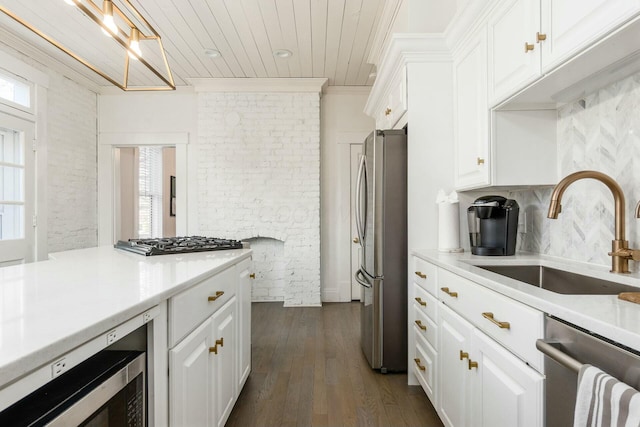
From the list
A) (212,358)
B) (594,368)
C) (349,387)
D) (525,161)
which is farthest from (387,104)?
(594,368)

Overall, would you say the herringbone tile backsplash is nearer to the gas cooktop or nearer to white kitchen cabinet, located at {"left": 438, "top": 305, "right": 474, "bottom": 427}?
white kitchen cabinet, located at {"left": 438, "top": 305, "right": 474, "bottom": 427}

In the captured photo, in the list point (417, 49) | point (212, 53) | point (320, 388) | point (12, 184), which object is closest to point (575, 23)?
point (417, 49)

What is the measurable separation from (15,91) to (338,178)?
11.5ft

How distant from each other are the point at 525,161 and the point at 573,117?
28cm

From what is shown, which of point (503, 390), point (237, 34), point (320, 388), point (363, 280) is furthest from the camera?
point (237, 34)

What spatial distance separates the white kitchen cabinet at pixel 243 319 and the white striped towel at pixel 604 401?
1667 mm

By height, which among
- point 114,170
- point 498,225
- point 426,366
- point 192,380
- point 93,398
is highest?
point 114,170

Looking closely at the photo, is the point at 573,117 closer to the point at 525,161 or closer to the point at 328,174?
the point at 525,161

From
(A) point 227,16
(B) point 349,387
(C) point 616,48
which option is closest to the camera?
(C) point 616,48

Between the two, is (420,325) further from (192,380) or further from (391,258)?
(192,380)

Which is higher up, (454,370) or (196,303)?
(196,303)

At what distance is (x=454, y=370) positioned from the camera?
1585 millimetres

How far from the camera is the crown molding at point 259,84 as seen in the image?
4.40 meters

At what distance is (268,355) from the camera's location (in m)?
2.82
